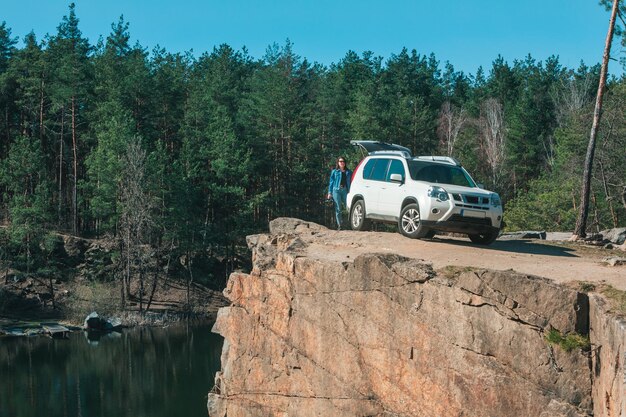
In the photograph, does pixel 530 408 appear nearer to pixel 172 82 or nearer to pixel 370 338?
pixel 370 338

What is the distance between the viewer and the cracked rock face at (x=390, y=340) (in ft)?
38.9

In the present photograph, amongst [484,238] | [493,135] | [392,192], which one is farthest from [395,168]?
[493,135]

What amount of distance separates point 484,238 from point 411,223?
1.83m

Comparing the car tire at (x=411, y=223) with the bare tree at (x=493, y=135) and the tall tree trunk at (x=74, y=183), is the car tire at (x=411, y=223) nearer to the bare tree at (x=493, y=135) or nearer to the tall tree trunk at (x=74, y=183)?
the bare tree at (x=493, y=135)

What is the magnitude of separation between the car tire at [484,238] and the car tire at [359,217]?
111 inches

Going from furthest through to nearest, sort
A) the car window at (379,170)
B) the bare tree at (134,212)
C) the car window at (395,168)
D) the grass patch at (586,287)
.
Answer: the bare tree at (134,212) < the car window at (379,170) < the car window at (395,168) < the grass patch at (586,287)

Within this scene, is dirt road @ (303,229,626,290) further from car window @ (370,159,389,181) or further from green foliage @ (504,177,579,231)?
green foliage @ (504,177,579,231)

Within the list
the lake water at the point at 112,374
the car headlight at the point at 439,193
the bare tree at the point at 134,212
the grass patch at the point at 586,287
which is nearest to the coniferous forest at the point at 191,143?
the bare tree at the point at 134,212

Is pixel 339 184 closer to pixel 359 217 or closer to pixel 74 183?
pixel 359 217

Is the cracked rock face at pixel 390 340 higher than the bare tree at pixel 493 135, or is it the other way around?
the bare tree at pixel 493 135

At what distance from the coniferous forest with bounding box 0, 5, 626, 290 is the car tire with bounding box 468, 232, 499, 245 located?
951 inches

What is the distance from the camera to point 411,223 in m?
17.9

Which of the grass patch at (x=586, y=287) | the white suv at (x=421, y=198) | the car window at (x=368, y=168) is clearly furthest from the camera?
the car window at (x=368, y=168)

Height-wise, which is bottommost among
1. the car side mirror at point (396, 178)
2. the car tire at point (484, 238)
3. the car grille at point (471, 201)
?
the car tire at point (484, 238)
